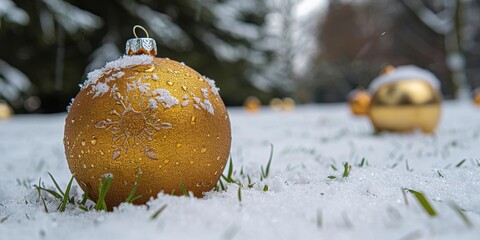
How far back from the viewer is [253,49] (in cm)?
1174

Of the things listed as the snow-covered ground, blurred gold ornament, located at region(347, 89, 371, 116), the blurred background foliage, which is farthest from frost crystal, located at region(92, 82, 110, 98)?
blurred gold ornament, located at region(347, 89, 371, 116)

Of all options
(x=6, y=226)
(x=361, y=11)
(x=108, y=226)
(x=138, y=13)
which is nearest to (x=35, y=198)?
(x=6, y=226)

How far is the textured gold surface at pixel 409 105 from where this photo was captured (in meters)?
3.70

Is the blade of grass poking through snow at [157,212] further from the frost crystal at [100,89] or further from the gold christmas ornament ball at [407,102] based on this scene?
the gold christmas ornament ball at [407,102]

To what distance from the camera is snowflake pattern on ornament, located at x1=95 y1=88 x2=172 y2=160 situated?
135 cm

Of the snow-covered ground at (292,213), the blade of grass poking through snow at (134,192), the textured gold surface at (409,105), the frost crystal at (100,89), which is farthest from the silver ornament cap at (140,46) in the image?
the textured gold surface at (409,105)

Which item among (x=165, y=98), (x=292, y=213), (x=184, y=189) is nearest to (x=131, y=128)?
(x=165, y=98)

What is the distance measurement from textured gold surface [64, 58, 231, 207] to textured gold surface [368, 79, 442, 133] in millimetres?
2797

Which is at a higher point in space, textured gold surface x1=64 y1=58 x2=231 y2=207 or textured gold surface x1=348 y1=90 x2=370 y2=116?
textured gold surface x1=348 y1=90 x2=370 y2=116

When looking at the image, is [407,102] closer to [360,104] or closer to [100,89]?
[100,89]

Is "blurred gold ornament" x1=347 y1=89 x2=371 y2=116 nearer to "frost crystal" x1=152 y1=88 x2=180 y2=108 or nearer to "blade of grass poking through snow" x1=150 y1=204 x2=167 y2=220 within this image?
"frost crystal" x1=152 y1=88 x2=180 y2=108

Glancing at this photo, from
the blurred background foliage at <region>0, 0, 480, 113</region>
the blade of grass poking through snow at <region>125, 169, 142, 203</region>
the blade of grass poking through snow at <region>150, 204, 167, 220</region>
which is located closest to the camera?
the blade of grass poking through snow at <region>150, 204, 167, 220</region>

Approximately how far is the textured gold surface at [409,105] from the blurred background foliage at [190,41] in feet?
3.22

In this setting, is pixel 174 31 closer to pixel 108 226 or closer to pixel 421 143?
pixel 421 143
